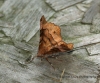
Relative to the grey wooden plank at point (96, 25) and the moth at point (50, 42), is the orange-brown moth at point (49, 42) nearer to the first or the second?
the moth at point (50, 42)

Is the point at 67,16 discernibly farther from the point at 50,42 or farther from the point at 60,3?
the point at 50,42

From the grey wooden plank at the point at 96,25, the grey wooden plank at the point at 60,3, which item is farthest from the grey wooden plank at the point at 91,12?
the grey wooden plank at the point at 60,3

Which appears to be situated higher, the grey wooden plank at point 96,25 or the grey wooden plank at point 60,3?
the grey wooden plank at point 60,3

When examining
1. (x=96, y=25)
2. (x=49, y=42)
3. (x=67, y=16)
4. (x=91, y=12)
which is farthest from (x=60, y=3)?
(x=49, y=42)

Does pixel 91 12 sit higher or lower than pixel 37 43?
higher

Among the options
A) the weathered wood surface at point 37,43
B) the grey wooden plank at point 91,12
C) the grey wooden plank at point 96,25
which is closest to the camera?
the weathered wood surface at point 37,43

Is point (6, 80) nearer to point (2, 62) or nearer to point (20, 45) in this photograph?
point (2, 62)
